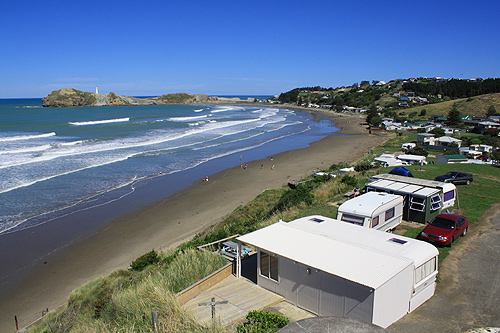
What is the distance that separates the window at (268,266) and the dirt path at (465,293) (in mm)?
2782

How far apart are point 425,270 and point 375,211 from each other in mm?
3842

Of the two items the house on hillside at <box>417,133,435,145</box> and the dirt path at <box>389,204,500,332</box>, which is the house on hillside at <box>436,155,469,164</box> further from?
the dirt path at <box>389,204,500,332</box>

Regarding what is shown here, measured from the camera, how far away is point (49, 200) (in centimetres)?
2231

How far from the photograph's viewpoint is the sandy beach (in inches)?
506

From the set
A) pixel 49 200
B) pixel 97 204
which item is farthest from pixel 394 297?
pixel 49 200

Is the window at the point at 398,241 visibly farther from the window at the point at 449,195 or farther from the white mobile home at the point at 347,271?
the window at the point at 449,195

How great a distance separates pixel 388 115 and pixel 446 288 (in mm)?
80602

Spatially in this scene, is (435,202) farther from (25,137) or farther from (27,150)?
(25,137)

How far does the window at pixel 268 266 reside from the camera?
8.60 m

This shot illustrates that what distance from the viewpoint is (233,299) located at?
844 cm

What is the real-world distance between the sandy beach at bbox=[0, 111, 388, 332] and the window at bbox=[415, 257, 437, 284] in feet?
36.5

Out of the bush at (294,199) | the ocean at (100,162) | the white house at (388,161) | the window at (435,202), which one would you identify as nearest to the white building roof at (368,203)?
the window at (435,202)

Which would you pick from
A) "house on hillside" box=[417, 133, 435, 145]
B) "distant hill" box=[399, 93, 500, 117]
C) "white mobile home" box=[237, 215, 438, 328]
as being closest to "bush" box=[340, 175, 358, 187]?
"white mobile home" box=[237, 215, 438, 328]

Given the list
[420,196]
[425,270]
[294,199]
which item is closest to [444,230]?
[420,196]
